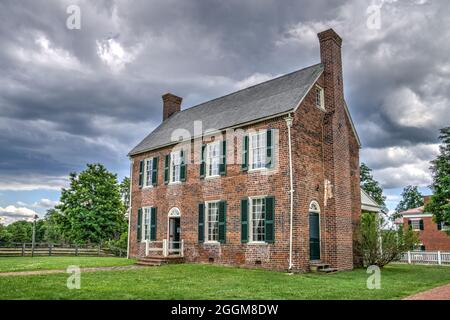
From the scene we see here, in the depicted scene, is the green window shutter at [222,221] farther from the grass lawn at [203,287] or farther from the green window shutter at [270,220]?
the grass lawn at [203,287]

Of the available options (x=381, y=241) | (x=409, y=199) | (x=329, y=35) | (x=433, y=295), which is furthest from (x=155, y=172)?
(x=409, y=199)

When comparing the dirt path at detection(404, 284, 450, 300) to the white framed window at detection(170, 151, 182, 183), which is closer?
the dirt path at detection(404, 284, 450, 300)

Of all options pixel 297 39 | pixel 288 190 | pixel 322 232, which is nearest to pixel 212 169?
pixel 288 190

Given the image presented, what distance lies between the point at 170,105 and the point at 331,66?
1145cm

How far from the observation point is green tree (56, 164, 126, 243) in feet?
107

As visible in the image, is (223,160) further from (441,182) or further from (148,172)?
(441,182)

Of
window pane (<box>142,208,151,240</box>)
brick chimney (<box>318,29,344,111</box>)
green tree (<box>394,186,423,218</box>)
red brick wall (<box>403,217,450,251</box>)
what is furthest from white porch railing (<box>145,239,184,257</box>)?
green tree (<box>394,186,423,218</box>)

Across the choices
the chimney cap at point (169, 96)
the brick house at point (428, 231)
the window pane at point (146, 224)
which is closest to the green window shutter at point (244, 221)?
the window pane at point (146, 224)

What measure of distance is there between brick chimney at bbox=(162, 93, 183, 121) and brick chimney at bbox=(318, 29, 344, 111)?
35.5 feet

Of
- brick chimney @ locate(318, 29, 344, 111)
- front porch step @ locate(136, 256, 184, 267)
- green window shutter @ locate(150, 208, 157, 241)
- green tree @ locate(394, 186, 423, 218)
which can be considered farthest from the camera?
green tree @ locate(394, 186, 423, 218)

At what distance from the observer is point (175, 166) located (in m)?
18.9

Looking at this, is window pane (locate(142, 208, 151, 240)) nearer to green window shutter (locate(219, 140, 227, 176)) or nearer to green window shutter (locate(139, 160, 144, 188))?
green window shutter (locate(139, 160, 144, 188))
